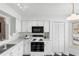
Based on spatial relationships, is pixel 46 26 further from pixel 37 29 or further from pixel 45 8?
pixel 45 8

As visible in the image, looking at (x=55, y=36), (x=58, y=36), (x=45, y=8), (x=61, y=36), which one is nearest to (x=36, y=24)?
(x=55, y=36)

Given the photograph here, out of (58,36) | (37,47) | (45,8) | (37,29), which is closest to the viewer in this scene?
(45,8)

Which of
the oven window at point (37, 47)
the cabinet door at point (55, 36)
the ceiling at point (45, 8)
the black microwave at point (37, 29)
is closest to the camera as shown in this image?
the ceiling at point (45, 8)

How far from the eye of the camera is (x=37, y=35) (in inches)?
207

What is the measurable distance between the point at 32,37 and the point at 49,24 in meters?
1.11

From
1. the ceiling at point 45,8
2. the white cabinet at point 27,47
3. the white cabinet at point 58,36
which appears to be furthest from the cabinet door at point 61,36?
the white cabinet at point 27,47

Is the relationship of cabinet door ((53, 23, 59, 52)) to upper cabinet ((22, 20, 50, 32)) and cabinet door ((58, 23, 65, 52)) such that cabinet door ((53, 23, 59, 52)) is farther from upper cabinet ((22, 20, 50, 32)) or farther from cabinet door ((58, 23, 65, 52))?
upper cabinet ((22, 20, 50, 32))

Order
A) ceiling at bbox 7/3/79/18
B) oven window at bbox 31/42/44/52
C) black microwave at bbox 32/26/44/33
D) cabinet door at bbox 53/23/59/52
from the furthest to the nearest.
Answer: cabinet door at bbox 53/23/59/52
black microwave at bbox 32/26/44/33
oven window at bbox 31/42/44/52
ceiling at bbox 7/3/79/18

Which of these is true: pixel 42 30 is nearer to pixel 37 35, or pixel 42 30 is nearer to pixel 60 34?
pixel 37 35

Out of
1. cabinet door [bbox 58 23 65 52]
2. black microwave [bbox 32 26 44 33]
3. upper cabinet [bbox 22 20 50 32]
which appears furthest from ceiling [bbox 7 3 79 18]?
cabinet door [bbox 58 23 65 52]

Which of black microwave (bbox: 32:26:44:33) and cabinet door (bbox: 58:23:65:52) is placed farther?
cabinet door (bbox: 58:23:65:52)

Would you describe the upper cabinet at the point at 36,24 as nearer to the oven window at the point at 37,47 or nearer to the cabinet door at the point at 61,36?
the cabinet door at the point at 61,36

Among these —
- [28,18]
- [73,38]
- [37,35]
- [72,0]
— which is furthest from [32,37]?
[72,0]

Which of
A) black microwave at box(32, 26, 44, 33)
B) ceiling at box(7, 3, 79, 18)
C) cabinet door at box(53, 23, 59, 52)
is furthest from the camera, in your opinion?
cabinet door at box(53, 23, 59, 52)
